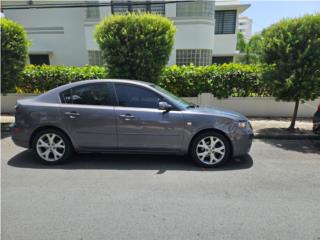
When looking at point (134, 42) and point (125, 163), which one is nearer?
point (125, 163)

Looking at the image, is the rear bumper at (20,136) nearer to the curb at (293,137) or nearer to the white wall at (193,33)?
the curb at (293,137)

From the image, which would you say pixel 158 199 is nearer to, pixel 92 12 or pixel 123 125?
pixel 123 125

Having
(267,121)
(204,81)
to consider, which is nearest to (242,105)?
(267,121)

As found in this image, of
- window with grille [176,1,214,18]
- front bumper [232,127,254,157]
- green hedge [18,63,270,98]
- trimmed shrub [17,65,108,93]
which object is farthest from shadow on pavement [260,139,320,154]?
window with grille [176,1,214,18]

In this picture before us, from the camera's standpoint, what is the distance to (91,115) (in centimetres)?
441

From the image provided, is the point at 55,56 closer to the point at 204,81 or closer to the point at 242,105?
the point at 204,81

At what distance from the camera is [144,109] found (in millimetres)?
4398

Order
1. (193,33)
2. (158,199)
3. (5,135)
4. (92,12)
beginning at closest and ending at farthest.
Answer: (158,199)
(5,135)
(193,33)
(92,12)

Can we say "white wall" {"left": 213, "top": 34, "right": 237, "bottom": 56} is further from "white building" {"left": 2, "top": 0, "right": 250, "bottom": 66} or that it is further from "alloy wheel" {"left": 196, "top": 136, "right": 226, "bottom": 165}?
"alloy wheel" {"left": 196, "top": 136, "right": 226, "bottom": 165}

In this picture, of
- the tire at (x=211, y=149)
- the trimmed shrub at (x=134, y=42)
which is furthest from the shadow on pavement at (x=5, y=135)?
the tire at (x=211, y=149)

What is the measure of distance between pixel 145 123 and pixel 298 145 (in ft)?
13.2

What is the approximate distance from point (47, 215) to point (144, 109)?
2.27 m

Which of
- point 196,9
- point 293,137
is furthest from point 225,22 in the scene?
point 293,137

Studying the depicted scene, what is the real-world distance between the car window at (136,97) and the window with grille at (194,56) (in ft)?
30.9
